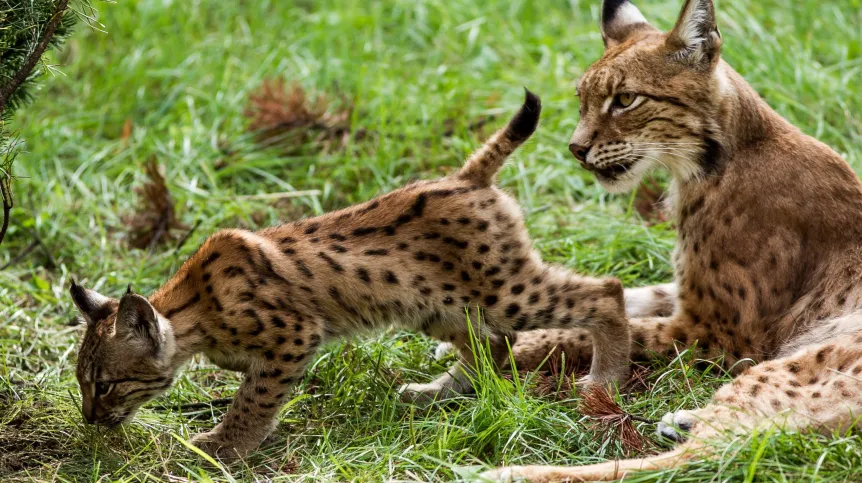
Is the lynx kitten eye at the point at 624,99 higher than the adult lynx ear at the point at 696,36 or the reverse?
the reverse

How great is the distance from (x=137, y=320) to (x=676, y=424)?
8.10 ft

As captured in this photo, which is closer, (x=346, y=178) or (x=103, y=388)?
(x=103, y=388)

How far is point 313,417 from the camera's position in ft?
18.6

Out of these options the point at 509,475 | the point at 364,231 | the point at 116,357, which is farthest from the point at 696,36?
the point at 116,357

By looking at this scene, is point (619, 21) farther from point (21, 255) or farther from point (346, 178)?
point (21, 255)

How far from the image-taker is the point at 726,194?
5789 millimetres

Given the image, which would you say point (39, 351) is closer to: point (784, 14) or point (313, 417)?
point (313, 417)

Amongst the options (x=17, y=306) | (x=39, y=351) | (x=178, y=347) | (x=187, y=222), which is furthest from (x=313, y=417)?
(x=187, y=222)

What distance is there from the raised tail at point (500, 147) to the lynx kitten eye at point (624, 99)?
48 centimetres

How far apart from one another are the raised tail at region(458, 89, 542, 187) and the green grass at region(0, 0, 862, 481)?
1016mm

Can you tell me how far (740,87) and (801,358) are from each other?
4.97ft

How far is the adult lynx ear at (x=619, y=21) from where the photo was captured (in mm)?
6477

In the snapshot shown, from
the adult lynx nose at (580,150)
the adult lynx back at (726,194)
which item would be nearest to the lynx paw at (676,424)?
the adult lynx back at (726,194)

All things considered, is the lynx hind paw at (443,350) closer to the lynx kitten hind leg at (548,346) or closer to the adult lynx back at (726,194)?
the lynx kitten hind leg at (548,346)
